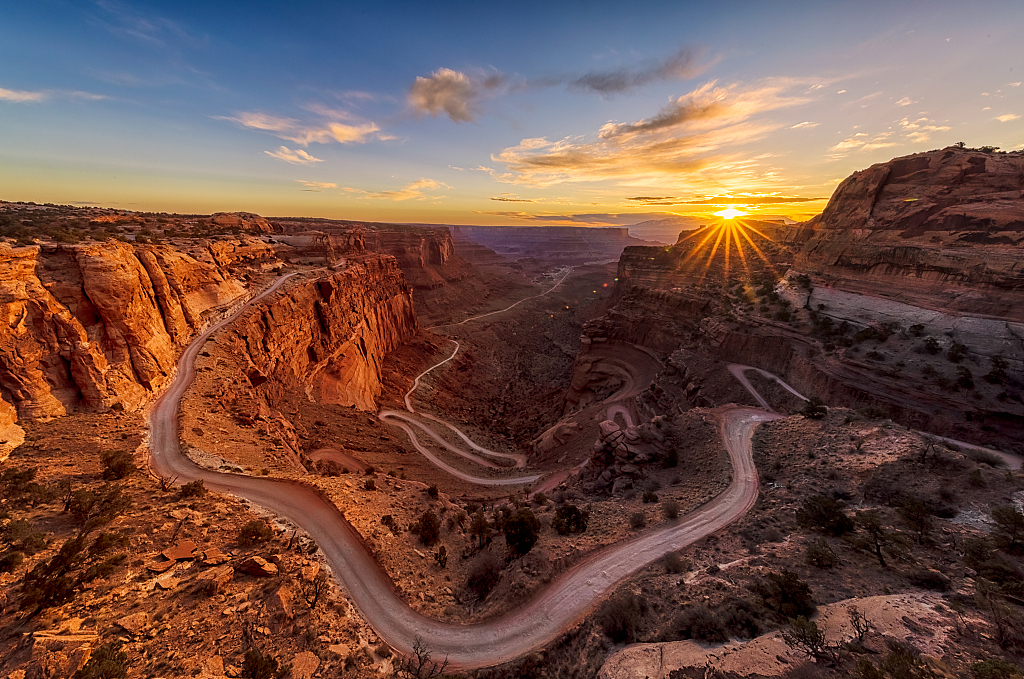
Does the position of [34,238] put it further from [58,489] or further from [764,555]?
[764,555]

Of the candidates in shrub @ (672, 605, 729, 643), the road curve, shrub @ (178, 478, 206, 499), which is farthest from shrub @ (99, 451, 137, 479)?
shrub @ (672, 605, 729, 643)

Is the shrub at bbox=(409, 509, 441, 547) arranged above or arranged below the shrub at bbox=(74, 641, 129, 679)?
below

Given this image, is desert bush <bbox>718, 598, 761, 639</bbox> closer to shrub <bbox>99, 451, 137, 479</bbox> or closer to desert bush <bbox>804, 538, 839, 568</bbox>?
desert bush <bbox>804, 538, 839, 568</bbox>

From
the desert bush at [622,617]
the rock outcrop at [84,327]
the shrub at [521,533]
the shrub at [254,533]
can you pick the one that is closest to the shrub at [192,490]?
the shrub at [254,533]

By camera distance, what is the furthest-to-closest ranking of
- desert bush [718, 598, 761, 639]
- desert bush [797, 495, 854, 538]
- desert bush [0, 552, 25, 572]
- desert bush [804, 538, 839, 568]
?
desert bush [797, 495, 854, 538]
desert bush [804, 538, 839, 568]
desert bush [718, 598, 761, 639]
desert bush [0, 552, 25, 572]

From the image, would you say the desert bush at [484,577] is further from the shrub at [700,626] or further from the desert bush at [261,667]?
the shrub at [700,626]

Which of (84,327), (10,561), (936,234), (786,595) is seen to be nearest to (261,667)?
(10,561)
